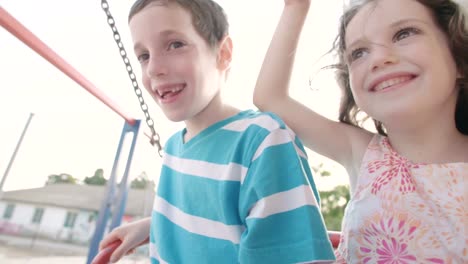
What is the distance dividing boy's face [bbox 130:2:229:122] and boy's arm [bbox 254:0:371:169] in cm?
13

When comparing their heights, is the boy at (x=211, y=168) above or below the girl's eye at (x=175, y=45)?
below

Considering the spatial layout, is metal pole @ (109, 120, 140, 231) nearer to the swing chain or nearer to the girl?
the swing chain

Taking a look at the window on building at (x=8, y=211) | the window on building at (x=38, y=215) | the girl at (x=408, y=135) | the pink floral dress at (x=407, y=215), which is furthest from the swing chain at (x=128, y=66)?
the window on building at (x=38, y=215)

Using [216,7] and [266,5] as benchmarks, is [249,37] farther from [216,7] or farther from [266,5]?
[216,7]

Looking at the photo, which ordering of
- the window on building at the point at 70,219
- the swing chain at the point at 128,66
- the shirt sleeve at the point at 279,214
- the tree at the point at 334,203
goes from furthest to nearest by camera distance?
the tree at the point at 334,203, the window on building at the point at 70,219, the swing chain at the point at 128,66, the shirt sleeve at the point at 279,214

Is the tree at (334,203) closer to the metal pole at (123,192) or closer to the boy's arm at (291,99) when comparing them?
the metal pole at (123,192)

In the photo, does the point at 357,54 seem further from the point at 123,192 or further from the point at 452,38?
the point at 123,192

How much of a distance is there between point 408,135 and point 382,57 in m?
0.15

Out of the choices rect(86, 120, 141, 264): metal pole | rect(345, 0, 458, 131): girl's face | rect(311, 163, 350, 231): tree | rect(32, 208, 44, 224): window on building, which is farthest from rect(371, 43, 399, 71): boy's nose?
rect(311, 163, 350, 231): tree

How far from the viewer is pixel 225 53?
0.67m

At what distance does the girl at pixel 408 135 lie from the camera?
465 millimetres

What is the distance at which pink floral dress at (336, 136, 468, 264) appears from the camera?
0.45 metres

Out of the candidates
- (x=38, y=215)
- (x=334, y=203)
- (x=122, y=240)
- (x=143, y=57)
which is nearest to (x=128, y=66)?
(x=143, y=57)

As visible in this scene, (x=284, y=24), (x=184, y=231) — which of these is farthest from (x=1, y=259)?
(x=284, y=24)
